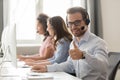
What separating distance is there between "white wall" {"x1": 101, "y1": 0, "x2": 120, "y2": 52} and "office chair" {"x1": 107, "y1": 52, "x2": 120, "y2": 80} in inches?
94.0

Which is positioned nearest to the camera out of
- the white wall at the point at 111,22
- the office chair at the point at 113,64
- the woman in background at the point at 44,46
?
the office chair at the point at 113,64

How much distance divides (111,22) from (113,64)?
2532 mm

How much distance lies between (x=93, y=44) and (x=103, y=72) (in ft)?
0.76

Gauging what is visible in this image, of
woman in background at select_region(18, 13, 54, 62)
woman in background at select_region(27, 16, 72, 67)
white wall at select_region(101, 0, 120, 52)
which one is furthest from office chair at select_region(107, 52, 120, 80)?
white wall at select_region(101, 0, 120, 52)

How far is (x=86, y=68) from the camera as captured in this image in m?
2.00

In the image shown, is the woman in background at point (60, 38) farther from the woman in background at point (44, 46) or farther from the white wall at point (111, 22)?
the white wall at point (111, 22)

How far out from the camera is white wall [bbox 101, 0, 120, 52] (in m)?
Result: 4.25

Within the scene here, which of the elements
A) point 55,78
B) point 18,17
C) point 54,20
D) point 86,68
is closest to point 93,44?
point 86,68

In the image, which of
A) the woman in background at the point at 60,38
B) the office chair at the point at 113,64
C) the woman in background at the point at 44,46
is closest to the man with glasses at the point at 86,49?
the office chair at the point at 113,64

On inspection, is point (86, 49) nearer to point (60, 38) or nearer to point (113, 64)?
point (113, 64)

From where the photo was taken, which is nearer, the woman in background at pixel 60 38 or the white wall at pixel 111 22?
the woman in background at pixel 60 38

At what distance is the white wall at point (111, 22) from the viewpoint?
13.9 ft

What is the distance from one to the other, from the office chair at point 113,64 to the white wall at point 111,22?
7.83 feet

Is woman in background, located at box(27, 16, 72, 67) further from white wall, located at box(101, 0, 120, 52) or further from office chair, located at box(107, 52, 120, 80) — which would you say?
white wall, located at box(101, 0, 120, 52)
